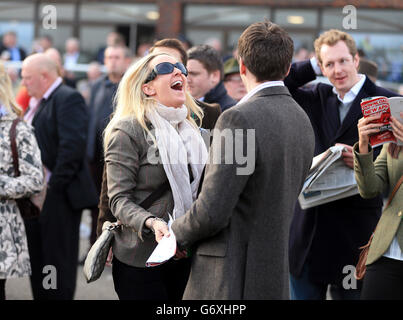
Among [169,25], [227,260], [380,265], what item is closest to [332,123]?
[380,265]

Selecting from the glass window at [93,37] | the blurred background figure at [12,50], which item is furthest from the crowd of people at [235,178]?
the glass window at [93,37]

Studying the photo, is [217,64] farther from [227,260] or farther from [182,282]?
[227,260]

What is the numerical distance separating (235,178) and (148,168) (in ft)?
2.43

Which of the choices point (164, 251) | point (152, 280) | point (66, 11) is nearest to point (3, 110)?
point (152, 280)

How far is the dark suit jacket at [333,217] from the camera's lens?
195 inches

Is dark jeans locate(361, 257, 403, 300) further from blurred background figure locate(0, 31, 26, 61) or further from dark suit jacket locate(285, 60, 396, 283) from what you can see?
blurred background figure locate(0, 31, 26, 61)

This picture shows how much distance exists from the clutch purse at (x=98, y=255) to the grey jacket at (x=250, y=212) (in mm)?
557

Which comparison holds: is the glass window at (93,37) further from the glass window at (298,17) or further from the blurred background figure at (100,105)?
the blurred background figure at (100,105)

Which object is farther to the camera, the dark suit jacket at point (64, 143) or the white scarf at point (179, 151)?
the dark suit jacket at point (64, 143)

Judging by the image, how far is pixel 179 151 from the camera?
3814mm

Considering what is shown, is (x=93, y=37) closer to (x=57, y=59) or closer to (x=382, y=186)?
(x=57, y=59)

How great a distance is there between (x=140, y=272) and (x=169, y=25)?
1405 centimetres

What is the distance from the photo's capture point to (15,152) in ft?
16.1

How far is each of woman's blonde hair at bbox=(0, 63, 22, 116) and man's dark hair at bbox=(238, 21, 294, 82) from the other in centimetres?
227
